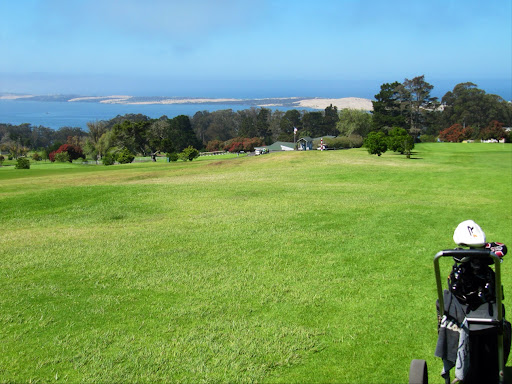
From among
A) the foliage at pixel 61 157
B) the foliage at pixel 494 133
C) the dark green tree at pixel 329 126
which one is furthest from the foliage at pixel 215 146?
the foliage at pixel 494 133

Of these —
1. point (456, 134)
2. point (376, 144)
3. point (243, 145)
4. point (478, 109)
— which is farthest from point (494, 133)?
point (243, 145)

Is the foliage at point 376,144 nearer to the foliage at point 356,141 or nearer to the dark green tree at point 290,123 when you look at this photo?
the foliage at point 356,141

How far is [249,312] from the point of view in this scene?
8.08 meters

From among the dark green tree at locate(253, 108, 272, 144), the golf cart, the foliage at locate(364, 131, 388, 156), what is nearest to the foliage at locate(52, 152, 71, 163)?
the dark green tree at locate(253, 108, 272, 144)

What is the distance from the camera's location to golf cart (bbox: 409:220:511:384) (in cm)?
465

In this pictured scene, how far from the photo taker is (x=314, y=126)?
14438 cm

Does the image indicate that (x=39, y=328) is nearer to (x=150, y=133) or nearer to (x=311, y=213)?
(x=311, y=213)

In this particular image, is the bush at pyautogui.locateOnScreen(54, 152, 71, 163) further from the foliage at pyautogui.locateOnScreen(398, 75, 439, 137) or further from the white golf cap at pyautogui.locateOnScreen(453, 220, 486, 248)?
the white golf cap at pyautogui.locateOnScreen(453, 220, 486, 248)

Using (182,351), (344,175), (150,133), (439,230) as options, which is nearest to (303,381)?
(182,351)

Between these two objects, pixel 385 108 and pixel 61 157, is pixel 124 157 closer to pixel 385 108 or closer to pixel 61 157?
pixel 61 157

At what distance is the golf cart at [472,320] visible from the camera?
4652 millimetres

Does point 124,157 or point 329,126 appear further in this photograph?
point 329,126

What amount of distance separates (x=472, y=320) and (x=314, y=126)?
5599 inches

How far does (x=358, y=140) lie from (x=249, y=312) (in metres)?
93.3
